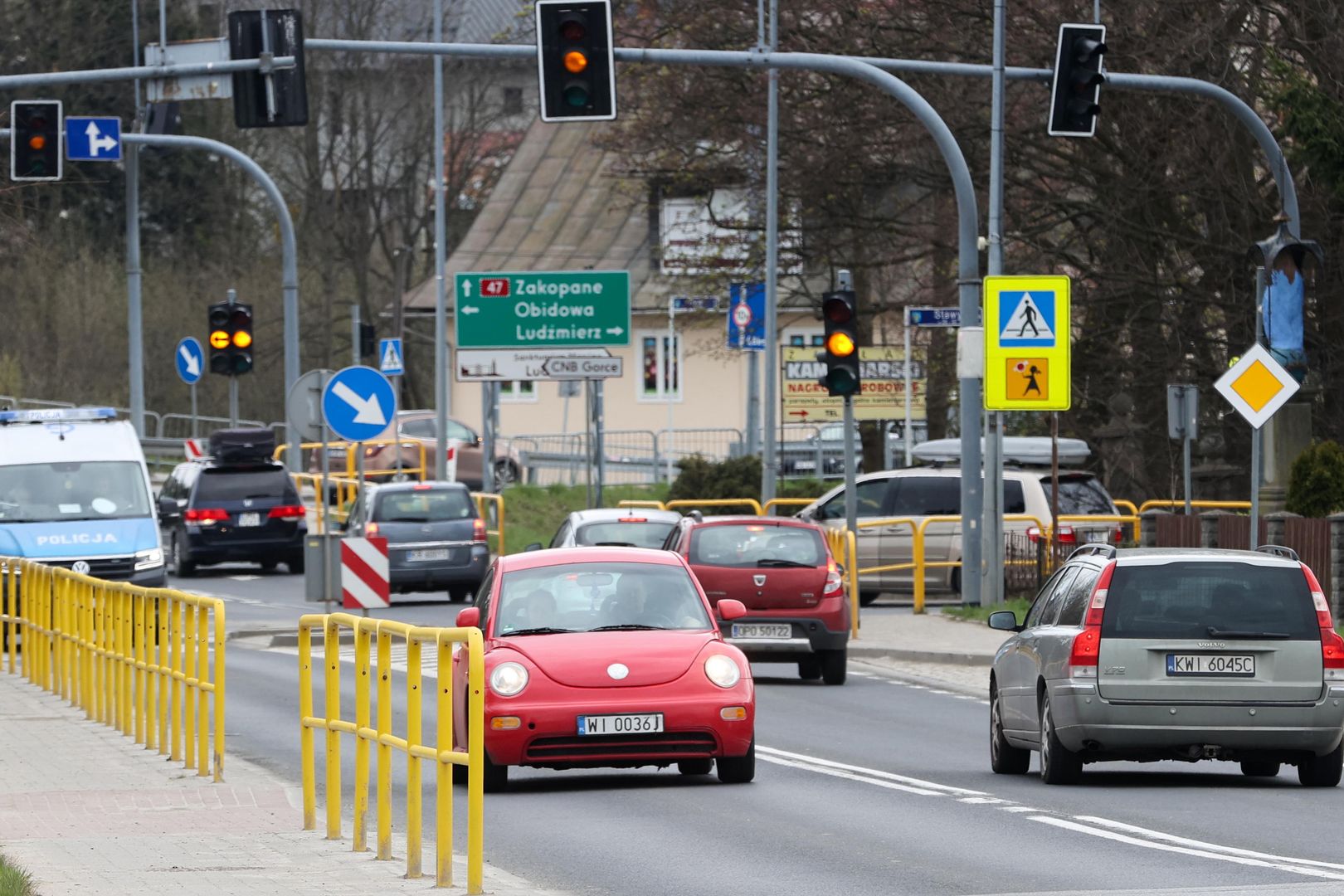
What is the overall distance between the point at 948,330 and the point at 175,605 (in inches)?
1181

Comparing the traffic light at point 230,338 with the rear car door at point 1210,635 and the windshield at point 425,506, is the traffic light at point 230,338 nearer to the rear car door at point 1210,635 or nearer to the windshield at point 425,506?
the windshield at point 425,506

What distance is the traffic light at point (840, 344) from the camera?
27.6m

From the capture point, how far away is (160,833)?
12320mm

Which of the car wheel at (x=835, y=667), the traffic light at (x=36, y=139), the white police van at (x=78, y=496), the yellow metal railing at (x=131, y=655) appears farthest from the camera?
the white police van at (x=78, y=496)

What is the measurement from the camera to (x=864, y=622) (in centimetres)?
3050

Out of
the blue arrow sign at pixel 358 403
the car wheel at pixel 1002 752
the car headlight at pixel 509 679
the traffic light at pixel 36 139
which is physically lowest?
the car wheel at pixel 1002 752

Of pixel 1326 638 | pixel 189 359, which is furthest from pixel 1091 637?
pixel 189 359

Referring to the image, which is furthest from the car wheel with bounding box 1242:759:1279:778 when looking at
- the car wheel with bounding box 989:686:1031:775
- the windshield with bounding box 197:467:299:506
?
the windshield with bounding box 197:467:299:506

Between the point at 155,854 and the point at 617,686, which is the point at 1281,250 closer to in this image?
the point at 617,686

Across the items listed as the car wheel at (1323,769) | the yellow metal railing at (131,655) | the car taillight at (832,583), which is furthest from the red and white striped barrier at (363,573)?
the car wheel at (1323,769)

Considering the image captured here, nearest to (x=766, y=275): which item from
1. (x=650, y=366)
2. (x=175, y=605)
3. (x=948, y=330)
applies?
(x=948, y=330)

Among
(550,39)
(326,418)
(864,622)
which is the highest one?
(550,39)

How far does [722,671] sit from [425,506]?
67.0 ft

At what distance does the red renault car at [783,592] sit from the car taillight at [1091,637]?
28.4 feet
